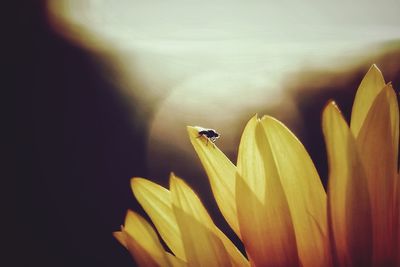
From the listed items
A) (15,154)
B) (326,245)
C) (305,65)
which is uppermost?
(305,65)

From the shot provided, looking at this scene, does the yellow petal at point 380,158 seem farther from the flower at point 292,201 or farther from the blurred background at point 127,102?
the blurred background at point 127,102

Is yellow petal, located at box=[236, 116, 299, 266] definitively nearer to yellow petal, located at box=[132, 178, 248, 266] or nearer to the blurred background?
yellow petal, located at box=[132, 178, 248, 266]

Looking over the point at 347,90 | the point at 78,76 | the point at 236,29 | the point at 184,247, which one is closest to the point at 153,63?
the point at 78,76

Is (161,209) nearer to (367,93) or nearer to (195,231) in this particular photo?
(195,231)

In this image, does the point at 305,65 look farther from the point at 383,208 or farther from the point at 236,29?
the point at 383,208

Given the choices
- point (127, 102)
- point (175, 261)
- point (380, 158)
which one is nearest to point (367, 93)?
point (380, 158)

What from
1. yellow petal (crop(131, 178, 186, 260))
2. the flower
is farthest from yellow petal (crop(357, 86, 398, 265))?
yellow petal (crop(131, 178, 186, 260))
